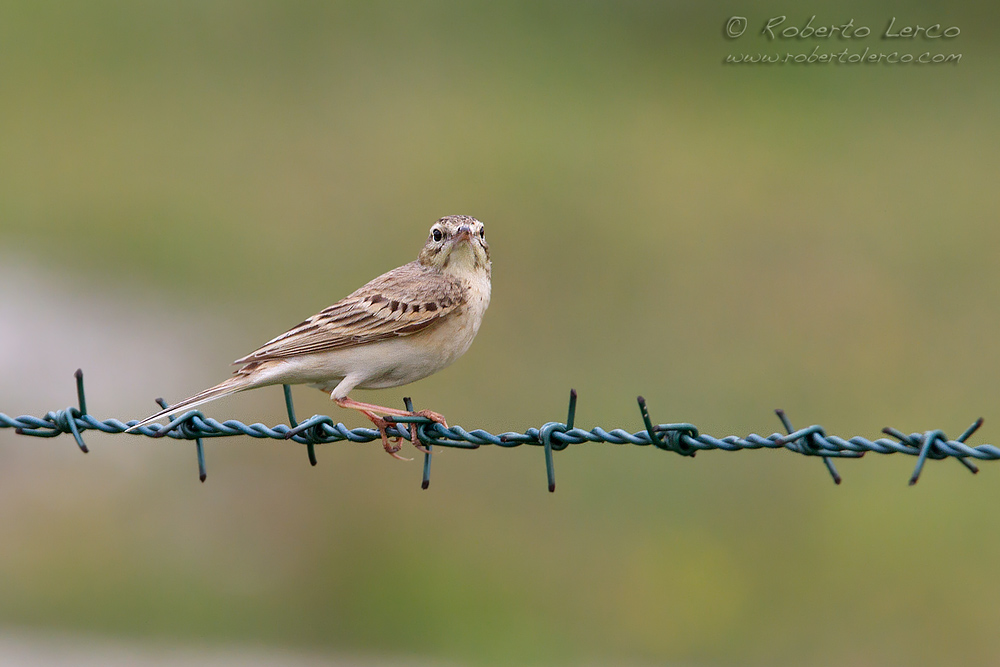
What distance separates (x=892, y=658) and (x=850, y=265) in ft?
30.2

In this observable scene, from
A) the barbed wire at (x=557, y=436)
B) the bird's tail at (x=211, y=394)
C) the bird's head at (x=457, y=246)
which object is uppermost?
the bird's head at (x=457, y=246)

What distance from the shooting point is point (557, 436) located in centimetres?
588

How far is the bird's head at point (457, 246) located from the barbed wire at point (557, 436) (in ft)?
5.52

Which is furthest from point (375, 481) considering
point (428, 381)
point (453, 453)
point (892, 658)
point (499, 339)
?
point (892, 658)

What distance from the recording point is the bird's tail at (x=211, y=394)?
6.57 meters

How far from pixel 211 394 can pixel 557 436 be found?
247 centimetres

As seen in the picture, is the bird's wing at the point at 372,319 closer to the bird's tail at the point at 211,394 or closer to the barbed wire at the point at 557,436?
the bird's tail at the point at 211,394

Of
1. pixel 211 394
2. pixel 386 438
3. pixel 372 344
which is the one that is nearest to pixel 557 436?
pixel 386 438

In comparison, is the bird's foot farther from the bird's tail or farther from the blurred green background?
the blurred green background

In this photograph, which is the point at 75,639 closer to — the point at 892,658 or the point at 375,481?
the point at 375,481

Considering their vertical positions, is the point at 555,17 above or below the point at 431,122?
above

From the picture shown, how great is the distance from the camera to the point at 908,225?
821 inches

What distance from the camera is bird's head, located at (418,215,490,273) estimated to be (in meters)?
8.38

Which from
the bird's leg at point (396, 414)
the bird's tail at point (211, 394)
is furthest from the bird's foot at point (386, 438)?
the bird's tail at point (211, 394)
